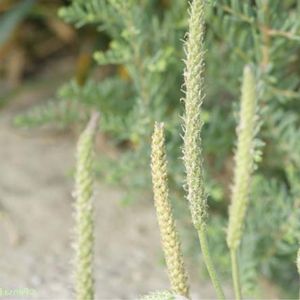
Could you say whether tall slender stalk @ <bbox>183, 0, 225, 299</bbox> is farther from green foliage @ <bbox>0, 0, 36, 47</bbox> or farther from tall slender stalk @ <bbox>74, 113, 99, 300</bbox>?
green foliage @ <bbox>0, 0, 36, 47</bbox>

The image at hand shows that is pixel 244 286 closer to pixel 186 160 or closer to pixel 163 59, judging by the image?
pixel 163 59

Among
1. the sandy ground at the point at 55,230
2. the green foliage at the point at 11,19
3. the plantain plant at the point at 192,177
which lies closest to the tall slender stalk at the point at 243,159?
the plantain plant at the point at 192,177

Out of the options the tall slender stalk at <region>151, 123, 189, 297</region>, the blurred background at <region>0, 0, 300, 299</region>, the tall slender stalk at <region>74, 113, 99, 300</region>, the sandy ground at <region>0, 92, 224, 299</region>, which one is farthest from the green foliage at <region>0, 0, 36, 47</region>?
the tall slender stalk at <region>151, 123, 189, 297</region>

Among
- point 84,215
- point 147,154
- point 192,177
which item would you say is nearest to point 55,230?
point 147,154

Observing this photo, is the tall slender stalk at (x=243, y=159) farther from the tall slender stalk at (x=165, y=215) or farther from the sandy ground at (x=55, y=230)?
the sandy ground at (x=55, y=230)

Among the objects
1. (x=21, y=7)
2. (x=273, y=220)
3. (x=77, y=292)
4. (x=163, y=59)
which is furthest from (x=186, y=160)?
(x=21, y=7)
